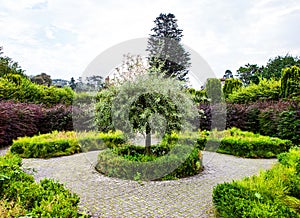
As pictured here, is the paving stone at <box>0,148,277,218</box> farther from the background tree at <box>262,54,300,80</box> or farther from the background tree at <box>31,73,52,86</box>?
the background tree at <box>31,73,52,86</box>

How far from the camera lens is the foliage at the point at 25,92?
11555 millimetres

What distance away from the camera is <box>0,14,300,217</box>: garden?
2.93 metres

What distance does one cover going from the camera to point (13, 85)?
38.9 feet

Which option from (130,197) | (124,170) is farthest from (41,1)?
(130,197)

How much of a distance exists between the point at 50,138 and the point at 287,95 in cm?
881

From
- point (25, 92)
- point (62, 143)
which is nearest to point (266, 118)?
point (62, 143)

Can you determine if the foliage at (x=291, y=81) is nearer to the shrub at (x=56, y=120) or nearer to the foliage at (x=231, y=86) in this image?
the foliage at (x=231, y=86)

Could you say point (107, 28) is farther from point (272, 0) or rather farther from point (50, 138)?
point (272, 0)

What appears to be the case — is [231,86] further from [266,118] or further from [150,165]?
[150,165]

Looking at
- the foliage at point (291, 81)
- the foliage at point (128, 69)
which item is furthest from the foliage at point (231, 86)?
the foliage at point (128, 69)

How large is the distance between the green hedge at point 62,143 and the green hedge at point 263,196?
10.6 ft

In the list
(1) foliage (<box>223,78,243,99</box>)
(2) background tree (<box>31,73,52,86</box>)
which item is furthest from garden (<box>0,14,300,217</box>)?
(2) background tree (<box>31,73,52,86</box>)

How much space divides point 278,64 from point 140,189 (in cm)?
3024

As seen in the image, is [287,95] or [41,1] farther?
[287,95]
